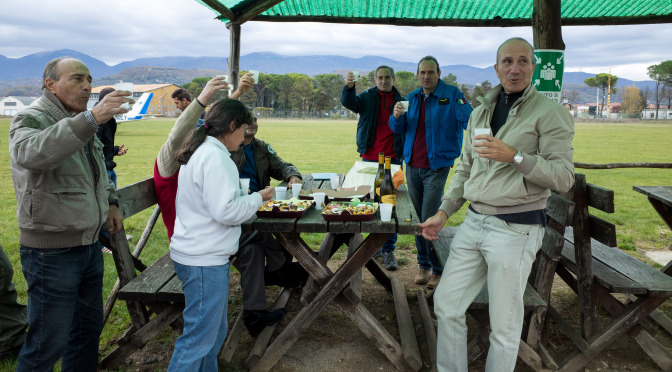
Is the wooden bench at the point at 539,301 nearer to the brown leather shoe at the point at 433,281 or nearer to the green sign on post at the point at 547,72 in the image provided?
the green sign on post at the point at 547,72

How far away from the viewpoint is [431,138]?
14.9 ft

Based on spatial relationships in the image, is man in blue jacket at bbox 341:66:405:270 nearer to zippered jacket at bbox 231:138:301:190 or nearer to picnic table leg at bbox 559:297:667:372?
zippered jacket at bbox 231:138:301:190

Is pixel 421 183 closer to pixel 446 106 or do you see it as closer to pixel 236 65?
pixel 446 106

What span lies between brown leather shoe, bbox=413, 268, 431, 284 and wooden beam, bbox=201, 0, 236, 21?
3534 mm

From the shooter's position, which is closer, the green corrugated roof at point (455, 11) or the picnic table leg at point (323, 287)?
the picnic table leg at point (323, 287)

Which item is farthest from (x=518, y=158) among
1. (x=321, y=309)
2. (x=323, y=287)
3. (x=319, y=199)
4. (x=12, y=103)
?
(x=12, y=103)

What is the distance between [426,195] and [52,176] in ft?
11.0

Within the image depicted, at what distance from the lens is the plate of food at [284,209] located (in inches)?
111

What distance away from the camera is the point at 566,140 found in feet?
7.63

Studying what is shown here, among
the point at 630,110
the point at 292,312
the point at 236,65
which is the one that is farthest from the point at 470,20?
the point at 630,110

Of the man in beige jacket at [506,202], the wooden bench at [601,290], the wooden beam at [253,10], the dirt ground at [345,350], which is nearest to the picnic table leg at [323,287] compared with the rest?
the dirt ground at [345,350]

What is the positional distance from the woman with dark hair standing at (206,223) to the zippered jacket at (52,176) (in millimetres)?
452

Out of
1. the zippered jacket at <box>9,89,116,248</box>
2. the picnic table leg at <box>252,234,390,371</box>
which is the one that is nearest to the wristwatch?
the picnic table leg at <box>252,234,390,371</box>

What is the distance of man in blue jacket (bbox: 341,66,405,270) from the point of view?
520 centimetres
